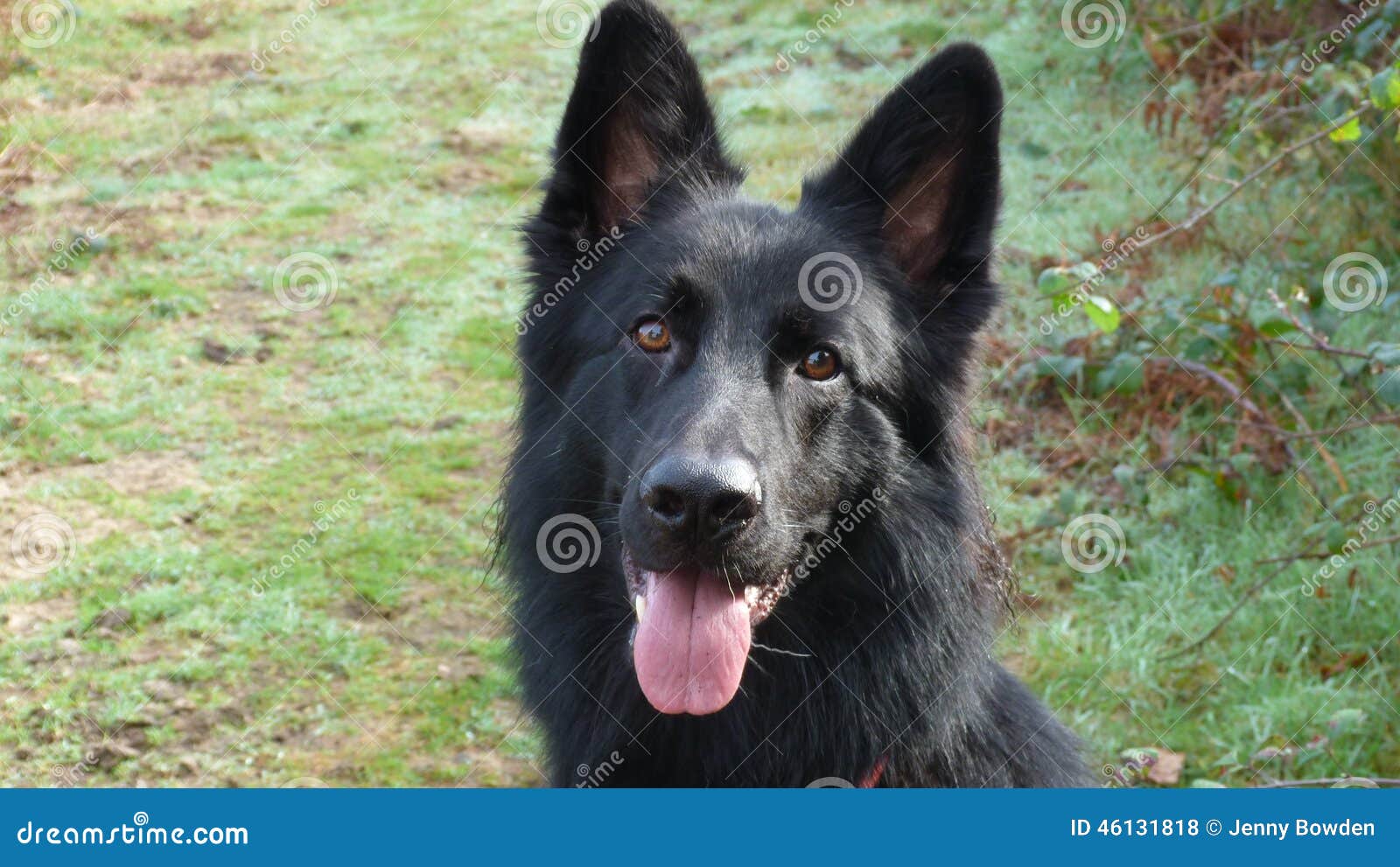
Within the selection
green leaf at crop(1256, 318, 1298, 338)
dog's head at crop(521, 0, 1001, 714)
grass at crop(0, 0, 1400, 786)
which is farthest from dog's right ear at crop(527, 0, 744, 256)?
green leaf at crop(1256, 318, 1298, 338)

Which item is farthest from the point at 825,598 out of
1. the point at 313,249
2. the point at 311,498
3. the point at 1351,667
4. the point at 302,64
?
the point at 302,64

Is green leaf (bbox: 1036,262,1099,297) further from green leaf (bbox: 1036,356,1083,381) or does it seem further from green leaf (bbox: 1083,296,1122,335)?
green leaf (bbox: 1036,356,1083,381)

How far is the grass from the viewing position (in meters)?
5.02

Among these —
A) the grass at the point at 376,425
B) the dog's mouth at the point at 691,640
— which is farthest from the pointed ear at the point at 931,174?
the dog's mouth at the point at 691,640

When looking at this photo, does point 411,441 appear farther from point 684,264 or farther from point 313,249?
point 684,264

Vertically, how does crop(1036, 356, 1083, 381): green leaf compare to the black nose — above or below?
below

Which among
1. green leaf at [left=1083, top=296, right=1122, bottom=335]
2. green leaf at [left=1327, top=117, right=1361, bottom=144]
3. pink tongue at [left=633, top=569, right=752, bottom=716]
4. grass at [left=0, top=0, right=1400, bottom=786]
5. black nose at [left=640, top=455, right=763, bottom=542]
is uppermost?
green leaf at [left=1327, top=117, right=1361, bottom=144]

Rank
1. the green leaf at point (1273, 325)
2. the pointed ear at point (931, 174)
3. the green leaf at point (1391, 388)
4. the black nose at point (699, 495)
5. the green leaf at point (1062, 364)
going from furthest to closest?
the green leaf at point (1062, 364) < the green leaf at point (1273, 325) < the green leaf at point (1391, 388) < the pointed ear at point (931, 174) < the black nose at point (699, 495)

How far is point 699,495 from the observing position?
3102 millimetres

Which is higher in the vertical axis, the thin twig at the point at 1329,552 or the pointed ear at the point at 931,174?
the pointed ear at the point at 931,174

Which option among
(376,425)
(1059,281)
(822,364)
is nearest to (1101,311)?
(1059,281)

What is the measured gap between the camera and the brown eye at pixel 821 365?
3648 millimetres

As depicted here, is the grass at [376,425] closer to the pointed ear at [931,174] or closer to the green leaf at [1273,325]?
the green leaf at [1273,325]

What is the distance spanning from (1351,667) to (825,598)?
8.98ft
